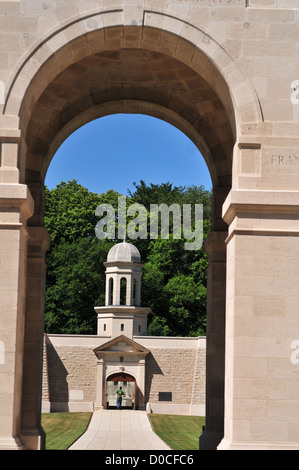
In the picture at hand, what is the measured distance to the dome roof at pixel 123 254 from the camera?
211 ft

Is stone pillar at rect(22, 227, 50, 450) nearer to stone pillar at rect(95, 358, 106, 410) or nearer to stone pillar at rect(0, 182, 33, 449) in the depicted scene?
stone pillar at rect(0, 182, 33, 449)

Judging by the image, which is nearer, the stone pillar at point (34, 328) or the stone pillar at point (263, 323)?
the stone pillar at point (263, 323)

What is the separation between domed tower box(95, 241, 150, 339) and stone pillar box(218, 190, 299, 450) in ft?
164

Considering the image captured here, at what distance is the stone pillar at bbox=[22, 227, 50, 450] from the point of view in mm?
18047

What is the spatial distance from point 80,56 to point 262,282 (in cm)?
561

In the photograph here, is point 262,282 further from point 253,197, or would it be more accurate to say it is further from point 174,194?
point 174,194

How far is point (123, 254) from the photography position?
2539 inches

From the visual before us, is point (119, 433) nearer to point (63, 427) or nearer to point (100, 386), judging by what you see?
point (63, 427)

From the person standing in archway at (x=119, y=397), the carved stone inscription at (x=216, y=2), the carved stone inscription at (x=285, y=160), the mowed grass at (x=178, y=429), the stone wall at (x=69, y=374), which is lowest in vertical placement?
the mowed grass at (x=178, y=429)

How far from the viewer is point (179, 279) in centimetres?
7081

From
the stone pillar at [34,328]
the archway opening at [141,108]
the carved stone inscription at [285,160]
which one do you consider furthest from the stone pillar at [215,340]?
the carved stone inscription at [285,160]

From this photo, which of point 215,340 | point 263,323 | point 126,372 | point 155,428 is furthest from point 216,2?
point 126,372

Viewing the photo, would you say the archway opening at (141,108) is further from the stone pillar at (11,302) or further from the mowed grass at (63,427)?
the mowed grass at (63,427)

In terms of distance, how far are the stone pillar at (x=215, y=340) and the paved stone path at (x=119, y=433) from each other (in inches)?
523
